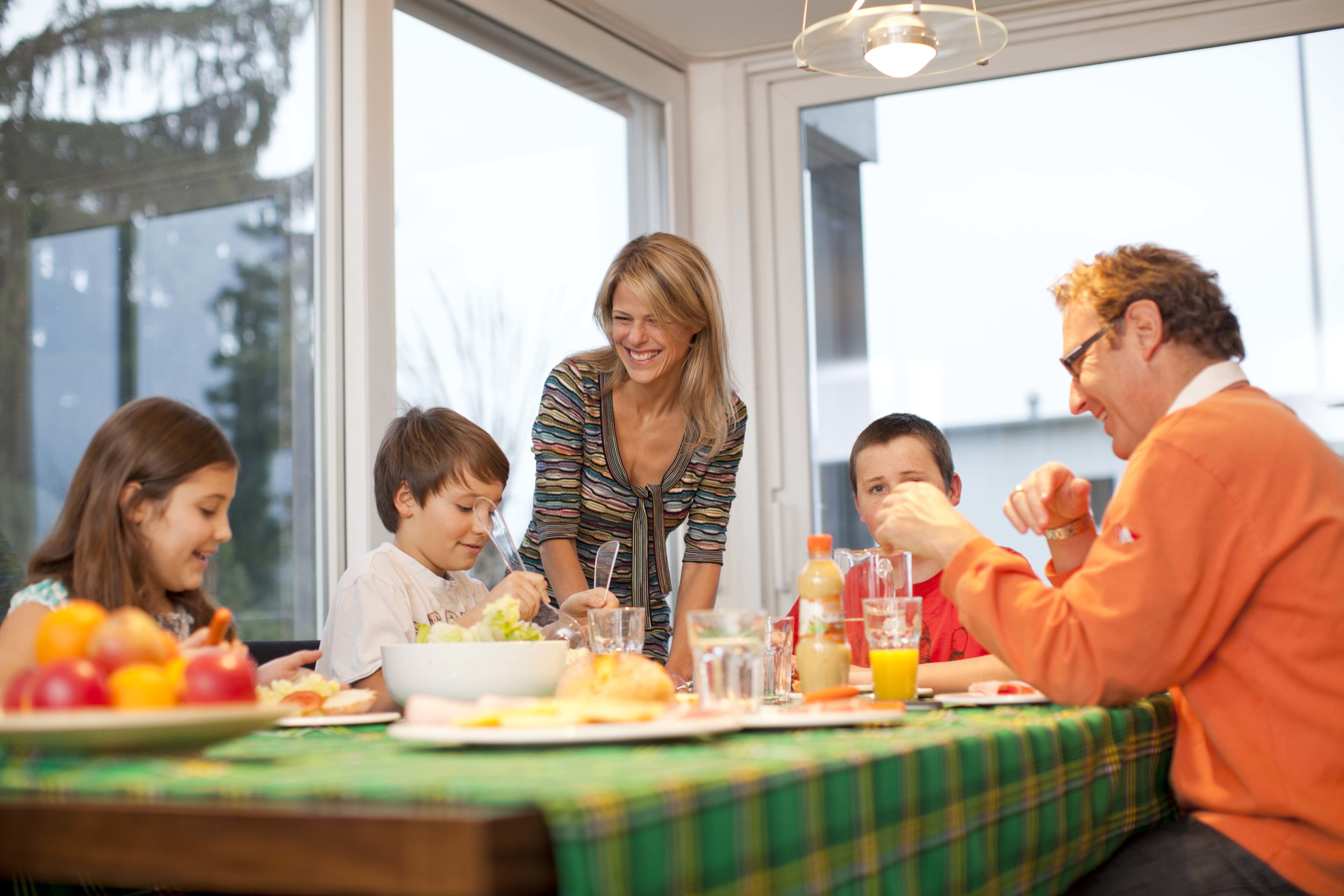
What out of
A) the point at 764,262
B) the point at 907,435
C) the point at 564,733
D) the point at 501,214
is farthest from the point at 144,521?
the point at 764,262

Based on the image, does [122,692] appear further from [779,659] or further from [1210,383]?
[1210,383]

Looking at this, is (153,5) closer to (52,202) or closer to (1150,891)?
(52,202)

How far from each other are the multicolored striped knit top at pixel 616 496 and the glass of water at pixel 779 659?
85 centimetres

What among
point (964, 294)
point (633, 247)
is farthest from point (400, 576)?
point (964, 294)

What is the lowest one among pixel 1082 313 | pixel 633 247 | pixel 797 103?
pixel 1082 313

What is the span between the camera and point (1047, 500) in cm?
162

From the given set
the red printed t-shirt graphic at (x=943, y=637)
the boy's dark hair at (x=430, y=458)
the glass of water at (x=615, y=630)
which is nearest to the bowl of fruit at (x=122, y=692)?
the glass of water at (x=615, y=630)

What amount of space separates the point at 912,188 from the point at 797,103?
0.48 metres

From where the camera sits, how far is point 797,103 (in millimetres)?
4066

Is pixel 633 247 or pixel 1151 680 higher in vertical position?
pixel 633 247

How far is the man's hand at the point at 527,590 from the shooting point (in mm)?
1773

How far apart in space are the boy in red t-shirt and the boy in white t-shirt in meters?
0.58

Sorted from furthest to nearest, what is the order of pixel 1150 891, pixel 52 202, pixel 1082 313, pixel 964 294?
pixel 964 294 < pixel 52 202 < pixel 1082 313 < pixel 1150 891

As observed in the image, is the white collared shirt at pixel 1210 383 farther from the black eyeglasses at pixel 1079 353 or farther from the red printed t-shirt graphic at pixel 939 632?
the red printed t-shirt graphic at pixel 939 632
